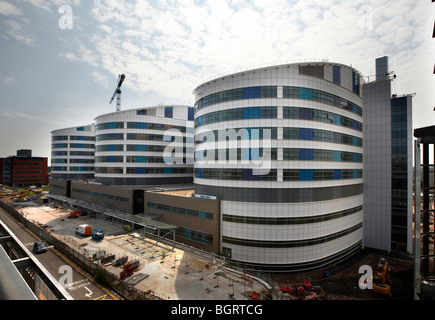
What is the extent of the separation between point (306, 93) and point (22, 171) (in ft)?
524

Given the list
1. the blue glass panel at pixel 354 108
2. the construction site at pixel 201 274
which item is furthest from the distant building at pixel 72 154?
the blue glass panel at pixel 354 108

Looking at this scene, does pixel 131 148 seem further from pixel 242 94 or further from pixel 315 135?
pixel 315 135

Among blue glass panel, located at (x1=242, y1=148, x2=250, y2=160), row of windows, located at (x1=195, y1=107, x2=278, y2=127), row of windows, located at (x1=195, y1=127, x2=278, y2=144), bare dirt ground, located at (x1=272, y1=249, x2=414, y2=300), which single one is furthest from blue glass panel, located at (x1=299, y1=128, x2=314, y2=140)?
bare dirt ground, located at (x1=272, y1=249, x2=414, y2=300)

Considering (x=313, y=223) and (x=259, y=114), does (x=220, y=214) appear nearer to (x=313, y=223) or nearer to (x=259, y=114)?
(x=313, y=223)

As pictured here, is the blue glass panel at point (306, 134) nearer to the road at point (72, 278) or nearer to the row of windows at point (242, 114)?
the row of windows at point (242, 114)

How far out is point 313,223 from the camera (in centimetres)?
3039

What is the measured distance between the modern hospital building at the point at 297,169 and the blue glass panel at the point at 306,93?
17 centimetres

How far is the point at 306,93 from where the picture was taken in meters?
30.7

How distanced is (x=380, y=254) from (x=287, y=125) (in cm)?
3047

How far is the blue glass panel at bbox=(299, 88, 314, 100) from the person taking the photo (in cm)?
3045
